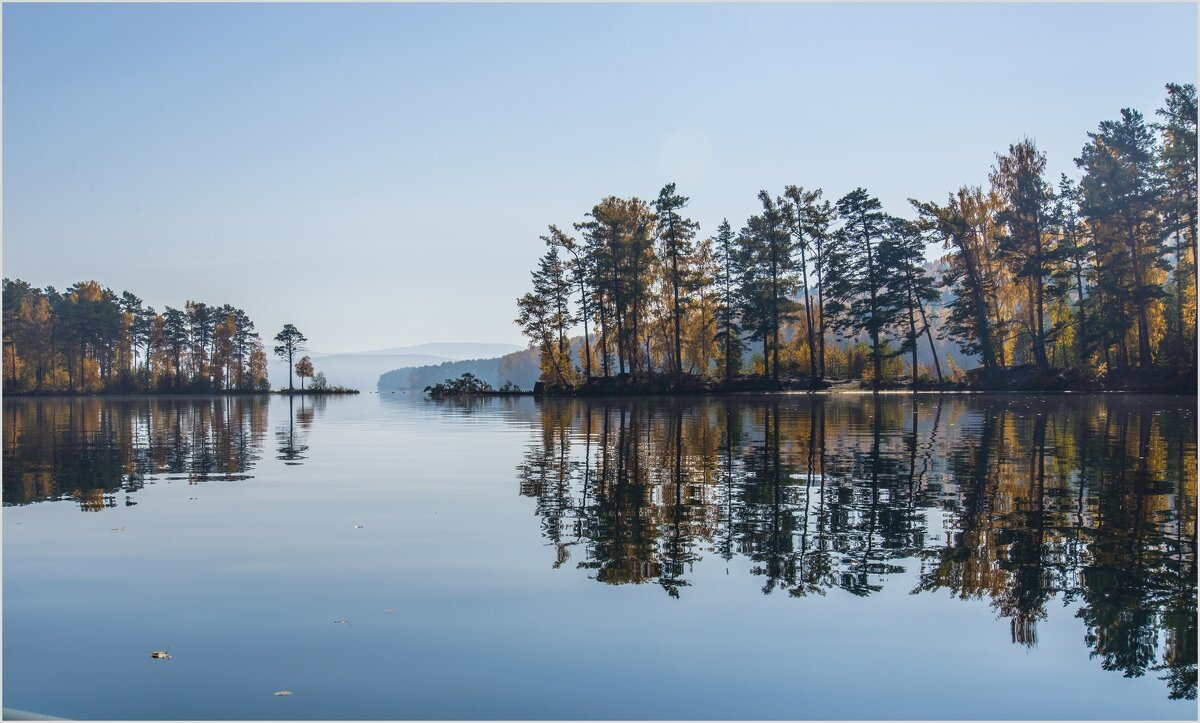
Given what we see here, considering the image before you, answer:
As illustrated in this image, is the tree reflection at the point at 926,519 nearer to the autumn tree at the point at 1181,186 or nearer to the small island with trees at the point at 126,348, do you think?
the autumn tree at the point at 1181,186

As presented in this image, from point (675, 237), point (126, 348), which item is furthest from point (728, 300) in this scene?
point (126, 348)

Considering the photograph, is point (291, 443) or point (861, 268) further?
point (861, 268)

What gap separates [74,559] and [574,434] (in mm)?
20668

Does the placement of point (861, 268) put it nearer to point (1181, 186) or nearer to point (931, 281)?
point (931, 281)

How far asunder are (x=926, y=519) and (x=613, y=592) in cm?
591

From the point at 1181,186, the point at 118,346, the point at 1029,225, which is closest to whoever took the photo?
the point at 1181,186


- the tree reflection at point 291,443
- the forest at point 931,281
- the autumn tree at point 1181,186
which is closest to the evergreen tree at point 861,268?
the forest at point 931,281

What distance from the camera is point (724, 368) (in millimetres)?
84875

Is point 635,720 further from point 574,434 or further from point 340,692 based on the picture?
point 574,434

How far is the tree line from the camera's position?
12938 centimetres

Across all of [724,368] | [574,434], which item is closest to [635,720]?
[574,434]

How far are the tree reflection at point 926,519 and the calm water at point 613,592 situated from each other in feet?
0.21

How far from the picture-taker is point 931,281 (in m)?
73.9

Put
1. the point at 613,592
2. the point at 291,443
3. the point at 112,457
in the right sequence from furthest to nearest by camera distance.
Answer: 1. the point at 291,443
2. the point at 112,457
3. the point at 613,592
